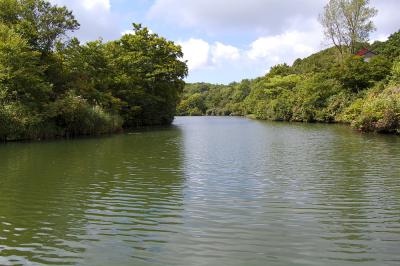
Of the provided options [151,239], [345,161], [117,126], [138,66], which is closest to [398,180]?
[345,161]

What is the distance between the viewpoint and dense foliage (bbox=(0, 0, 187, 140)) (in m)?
27.9

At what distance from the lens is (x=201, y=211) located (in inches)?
374

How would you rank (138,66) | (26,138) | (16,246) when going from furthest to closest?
(138,66), (26,138), (16,246)

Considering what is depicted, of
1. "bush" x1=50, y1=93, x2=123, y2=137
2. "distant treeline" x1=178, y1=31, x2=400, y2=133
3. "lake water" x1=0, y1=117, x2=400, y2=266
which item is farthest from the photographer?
"distant treeline" x1=178, y1=31, x2=400, y2=133

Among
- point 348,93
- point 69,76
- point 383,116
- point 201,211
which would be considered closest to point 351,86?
point 348,93

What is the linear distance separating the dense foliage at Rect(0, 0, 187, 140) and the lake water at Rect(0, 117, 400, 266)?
1181cm

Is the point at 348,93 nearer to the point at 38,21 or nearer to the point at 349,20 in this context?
the point at 349,20

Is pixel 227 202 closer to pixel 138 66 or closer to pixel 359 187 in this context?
pixel 359 187

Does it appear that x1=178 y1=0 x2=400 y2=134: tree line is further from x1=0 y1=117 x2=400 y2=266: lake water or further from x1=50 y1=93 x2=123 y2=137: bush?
x1=50 y1=93 x2=123 y2=137: bush

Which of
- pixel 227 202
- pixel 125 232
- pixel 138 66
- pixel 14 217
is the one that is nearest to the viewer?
pixel 125 232

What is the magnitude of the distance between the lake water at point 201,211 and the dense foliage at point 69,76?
465 inches

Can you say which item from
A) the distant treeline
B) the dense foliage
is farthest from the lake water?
the distant treeline

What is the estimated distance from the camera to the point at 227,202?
10359mm

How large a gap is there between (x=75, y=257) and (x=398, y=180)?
407 inches
